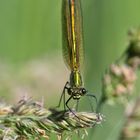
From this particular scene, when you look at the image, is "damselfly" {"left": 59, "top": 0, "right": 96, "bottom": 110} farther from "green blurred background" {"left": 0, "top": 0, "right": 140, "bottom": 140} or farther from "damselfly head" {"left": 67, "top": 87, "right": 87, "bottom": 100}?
"green blurred background" {"left": 0, "top": 0, "right": 140, "bottom": 140}

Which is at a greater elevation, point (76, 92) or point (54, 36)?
point (54, 36)

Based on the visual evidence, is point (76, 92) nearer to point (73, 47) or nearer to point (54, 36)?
point (73, 47)

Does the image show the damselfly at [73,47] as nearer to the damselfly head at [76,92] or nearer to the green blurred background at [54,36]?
the damselfly head at [76,92]

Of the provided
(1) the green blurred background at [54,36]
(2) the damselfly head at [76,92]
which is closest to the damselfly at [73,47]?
(2) the damselfly head at [76,92]

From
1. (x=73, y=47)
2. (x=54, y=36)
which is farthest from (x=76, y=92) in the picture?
(x=54, y=36)

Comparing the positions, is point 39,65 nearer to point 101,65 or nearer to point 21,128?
point 101,65
